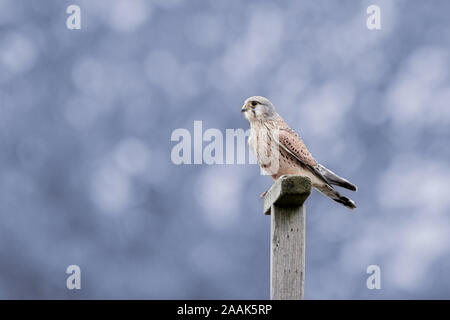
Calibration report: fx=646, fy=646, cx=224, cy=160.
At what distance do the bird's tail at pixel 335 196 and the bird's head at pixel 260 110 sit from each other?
2.40 feet

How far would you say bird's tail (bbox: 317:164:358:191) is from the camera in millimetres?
5258

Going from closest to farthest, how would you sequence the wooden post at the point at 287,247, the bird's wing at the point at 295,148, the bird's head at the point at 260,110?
1. the wooden post at the point at 287,247
2. the bird's wing at the point at 295,148
3. the bird's head at the point at 260,110

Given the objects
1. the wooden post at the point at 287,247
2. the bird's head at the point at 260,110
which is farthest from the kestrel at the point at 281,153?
the wooden post at the point at 287,247

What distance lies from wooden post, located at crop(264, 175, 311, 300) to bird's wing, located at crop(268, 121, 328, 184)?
94 cm

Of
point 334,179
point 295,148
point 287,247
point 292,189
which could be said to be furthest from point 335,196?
point 292,189

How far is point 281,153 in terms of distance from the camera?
17.3 ft

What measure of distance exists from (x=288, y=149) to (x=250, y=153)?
349 mm

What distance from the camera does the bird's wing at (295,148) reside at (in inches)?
206

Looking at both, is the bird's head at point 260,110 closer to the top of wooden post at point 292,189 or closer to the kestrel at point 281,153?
the kestrel at point 281,153

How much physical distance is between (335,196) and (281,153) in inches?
23.0

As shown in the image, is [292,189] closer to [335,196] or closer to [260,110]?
[335,196]

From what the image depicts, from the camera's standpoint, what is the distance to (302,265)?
427 cm
